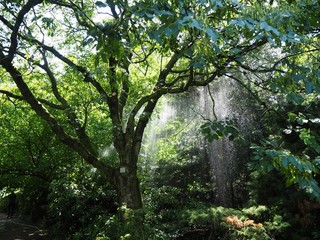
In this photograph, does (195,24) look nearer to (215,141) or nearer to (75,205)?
(75,205)

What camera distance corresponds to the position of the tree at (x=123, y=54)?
2.37m

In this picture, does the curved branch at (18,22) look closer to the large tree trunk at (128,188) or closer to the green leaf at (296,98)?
the large tree trunk at (128,188)

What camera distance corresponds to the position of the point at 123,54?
316cm

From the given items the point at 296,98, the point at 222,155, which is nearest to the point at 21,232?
the point at 222,155

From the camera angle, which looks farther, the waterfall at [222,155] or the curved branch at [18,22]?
the waterfall at [222,155]

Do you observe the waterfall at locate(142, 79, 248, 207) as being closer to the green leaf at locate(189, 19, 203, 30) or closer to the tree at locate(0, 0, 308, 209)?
the tree at locate(0, 0, 308, 209)

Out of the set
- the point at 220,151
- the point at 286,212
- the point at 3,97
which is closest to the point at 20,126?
the point at 3,97

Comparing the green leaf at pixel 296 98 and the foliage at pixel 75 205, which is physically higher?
the foliage at pixel 75 205

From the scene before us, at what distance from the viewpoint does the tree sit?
2.37 meters

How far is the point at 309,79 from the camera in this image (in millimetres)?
2600

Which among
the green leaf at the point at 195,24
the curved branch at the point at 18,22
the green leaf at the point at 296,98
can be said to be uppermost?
the curved branch at the point at 18,22

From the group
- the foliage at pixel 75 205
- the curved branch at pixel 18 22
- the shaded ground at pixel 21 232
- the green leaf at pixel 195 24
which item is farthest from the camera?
the shaded ground at pixel 21 232

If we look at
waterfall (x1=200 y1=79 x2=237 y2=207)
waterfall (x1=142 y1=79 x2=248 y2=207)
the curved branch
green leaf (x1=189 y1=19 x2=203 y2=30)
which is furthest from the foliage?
green leaf (x1=189 y1=19 x2=203 y2=30)

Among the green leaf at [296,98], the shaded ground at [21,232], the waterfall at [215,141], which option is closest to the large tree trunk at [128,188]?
the green leaf at [296,98]
